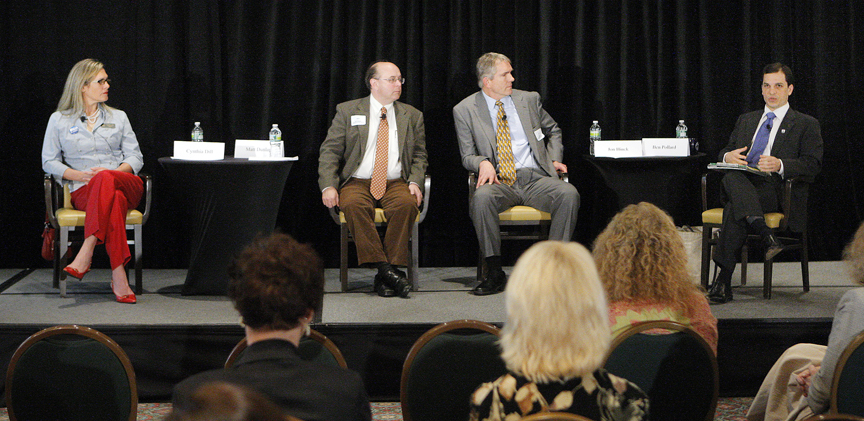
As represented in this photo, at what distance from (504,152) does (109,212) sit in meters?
2.06

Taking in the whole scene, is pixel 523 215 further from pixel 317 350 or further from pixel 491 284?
pixel 317 350

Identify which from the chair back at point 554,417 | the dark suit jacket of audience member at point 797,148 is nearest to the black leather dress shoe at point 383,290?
the dark suit jacket of audience member at point 797,148

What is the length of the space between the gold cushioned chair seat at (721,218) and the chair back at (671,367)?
2385mm

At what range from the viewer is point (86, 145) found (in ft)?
13.8

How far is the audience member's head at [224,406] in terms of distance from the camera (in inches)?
34.7

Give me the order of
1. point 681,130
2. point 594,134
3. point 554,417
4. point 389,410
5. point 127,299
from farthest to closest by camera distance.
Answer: point 681,130 < point 594,134 < point 127,299 < point 389,410 < point 554,417

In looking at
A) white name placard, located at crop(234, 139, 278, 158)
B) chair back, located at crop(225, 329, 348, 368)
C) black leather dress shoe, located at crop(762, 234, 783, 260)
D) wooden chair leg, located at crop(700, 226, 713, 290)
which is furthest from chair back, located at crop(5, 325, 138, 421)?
wooden chair leg, located at crop(700, 226, 713, 290)

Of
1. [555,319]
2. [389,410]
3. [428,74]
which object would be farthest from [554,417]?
[428,74]

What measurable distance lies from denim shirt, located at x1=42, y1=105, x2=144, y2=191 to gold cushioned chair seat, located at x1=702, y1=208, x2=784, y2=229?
117 inches

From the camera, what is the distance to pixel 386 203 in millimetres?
4219

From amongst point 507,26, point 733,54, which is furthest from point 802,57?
point 507,26

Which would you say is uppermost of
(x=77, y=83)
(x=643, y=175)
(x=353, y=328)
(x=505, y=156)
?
(x=77, y=83)

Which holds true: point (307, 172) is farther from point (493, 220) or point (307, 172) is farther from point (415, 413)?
point (415, 413)

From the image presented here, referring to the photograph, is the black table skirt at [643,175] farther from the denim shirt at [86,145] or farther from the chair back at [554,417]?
the chair back at [554,417]
